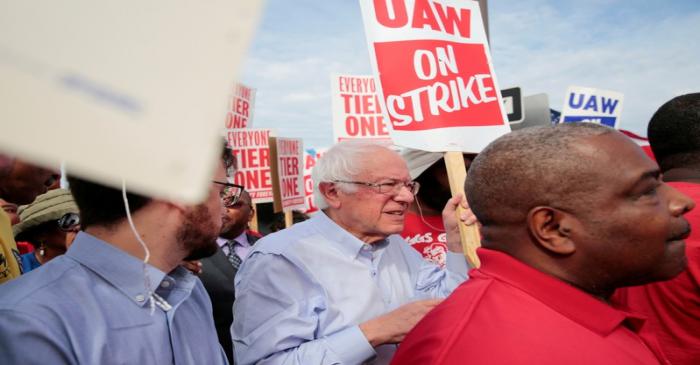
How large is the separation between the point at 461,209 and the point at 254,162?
168 inches

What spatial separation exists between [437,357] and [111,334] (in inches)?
32.6

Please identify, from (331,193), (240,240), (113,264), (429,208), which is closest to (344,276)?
(331,193)

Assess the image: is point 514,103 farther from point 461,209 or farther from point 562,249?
point 562,249

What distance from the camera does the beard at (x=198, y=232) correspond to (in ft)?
5.15

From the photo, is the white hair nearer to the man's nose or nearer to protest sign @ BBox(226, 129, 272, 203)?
the man's nose

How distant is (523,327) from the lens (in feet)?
4.25

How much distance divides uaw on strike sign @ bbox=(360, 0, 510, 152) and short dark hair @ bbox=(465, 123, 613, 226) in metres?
1.03

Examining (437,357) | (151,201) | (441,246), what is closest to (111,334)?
(151,201)

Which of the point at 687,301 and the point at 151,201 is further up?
the point at 151,201

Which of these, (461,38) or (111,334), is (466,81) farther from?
(111,334)

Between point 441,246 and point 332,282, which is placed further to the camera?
point 441,246

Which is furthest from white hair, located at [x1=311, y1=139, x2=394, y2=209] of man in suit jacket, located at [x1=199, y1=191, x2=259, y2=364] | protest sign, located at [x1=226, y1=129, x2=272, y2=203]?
protest sign, located at [x1=226, y1=129, x2=272, y2=203]

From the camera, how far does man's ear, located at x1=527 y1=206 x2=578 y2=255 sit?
4.68ft

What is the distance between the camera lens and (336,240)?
8.20 feet
